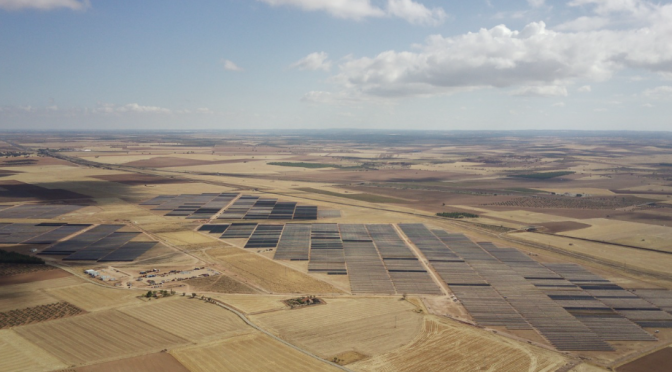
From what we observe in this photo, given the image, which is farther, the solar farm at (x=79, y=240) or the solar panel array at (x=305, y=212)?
the solar panel array at (x=305, y=212)

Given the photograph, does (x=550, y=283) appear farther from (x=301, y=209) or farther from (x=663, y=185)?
(x=663, y=185)

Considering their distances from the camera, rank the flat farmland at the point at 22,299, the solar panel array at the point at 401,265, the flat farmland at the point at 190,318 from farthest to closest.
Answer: the solar panel array at the point at 401,265
the flat farmland at the point at 22,299
the flat farmland at the point at 190,318

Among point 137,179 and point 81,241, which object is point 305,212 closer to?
point 81,241

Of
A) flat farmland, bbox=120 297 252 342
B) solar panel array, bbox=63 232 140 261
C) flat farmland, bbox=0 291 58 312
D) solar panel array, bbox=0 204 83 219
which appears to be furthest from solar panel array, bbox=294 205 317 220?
flat farmland, bbox=0 291 58 312

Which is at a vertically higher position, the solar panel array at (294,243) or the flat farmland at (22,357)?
the solar panel array at (294,243)

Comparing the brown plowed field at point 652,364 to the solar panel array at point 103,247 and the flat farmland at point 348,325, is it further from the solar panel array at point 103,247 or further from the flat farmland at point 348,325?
the solar panel array at point 103,247

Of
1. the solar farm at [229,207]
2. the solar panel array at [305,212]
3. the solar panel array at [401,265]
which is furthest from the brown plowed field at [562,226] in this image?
the solar farm at [229,207]

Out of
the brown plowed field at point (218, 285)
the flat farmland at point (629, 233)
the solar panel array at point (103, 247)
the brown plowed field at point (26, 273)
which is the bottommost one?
the brown plowed field at point (218, 285)

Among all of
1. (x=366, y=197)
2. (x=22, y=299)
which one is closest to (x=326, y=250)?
(x=22, y=299)
